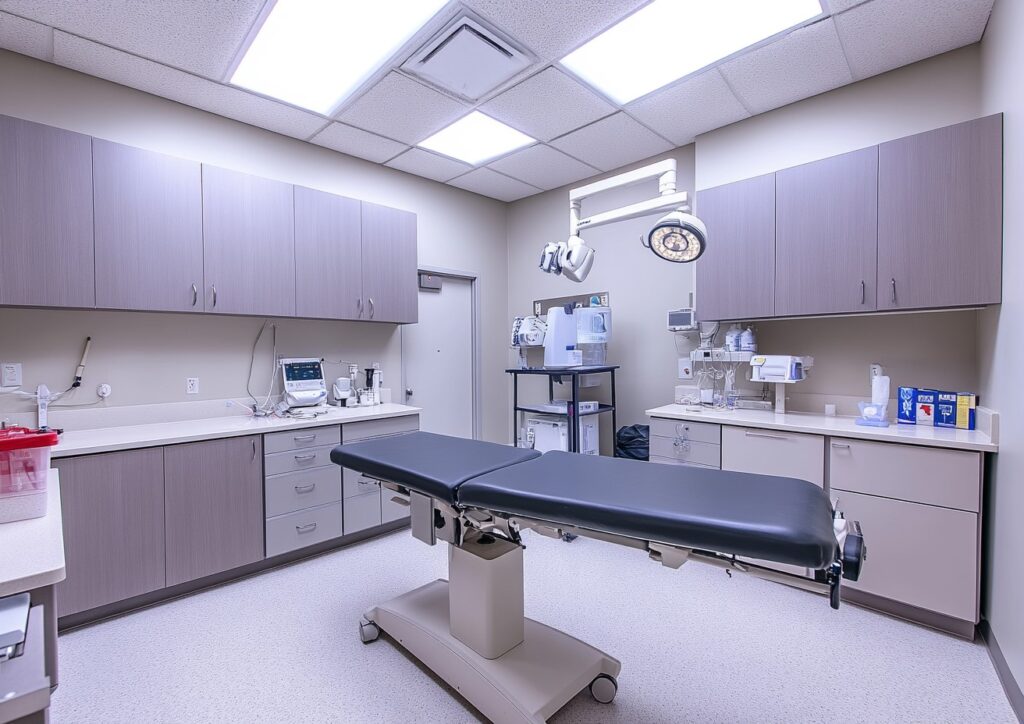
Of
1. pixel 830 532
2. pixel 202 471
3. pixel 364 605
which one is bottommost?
pixel 364 605

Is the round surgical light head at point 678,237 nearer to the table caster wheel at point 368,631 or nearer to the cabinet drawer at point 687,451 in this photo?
the cabinet drawer at point 687,451

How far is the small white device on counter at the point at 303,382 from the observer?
3221mm

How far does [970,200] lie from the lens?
2197mm

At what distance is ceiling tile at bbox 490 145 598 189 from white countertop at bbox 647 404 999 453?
2113mm

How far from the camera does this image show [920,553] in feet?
7.25

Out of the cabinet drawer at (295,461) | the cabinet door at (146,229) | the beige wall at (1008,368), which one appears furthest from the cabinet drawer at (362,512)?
the beige wall at (1008,368)

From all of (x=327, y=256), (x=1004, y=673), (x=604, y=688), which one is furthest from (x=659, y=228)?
(x=327, y=256)

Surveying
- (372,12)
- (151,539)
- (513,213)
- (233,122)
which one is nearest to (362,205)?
(233,122)

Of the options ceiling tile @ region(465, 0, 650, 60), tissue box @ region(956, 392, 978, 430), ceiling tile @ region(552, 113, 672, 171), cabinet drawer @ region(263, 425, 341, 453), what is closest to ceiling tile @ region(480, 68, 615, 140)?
ceiling tile @ region(552, 113, 672, 171)

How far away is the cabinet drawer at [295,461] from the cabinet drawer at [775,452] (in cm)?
233

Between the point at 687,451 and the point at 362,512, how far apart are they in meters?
2.15

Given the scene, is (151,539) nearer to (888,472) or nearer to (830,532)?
(830,532)

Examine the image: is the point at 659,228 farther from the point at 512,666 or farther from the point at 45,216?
the point at 45,216

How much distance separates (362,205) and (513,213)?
1.89 metres
